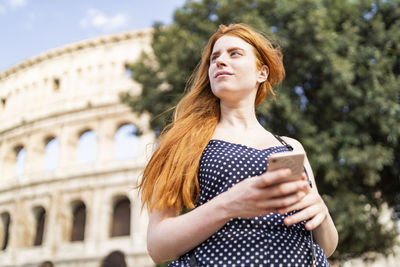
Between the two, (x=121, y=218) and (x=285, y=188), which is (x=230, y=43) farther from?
(x=121, y=218)

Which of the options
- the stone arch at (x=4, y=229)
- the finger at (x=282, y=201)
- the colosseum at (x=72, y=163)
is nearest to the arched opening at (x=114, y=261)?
the finger at (x=282, y=201)

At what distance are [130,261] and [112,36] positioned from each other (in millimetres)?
13076

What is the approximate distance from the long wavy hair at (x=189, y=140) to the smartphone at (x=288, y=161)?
0.50 meters

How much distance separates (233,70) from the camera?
1.81 metres

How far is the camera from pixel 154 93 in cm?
1012

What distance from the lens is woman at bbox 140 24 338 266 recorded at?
4.41 ft

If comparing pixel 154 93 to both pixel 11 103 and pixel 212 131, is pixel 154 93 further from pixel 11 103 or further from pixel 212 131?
pixel 11 103

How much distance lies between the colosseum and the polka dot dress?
16.8m

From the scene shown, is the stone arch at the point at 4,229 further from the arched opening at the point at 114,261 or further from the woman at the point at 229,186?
the woman at the point at 229,186

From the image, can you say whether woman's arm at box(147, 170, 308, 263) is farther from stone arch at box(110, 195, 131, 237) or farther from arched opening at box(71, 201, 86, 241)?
arched opening at box(71, 201, 86, 241)

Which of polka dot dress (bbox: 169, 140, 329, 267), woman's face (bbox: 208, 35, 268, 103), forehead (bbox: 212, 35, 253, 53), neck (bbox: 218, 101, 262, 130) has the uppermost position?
forehead (bbox: 212, 35, 253, 53)

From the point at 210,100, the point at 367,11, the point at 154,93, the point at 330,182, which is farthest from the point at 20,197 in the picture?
the point at 210,100

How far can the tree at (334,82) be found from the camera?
8.32 meters

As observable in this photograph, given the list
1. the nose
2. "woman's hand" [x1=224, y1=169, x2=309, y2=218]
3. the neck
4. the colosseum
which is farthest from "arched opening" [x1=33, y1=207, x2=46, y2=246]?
"woman's hand" [x1=224, y1=169, x2=309, y2=218]
